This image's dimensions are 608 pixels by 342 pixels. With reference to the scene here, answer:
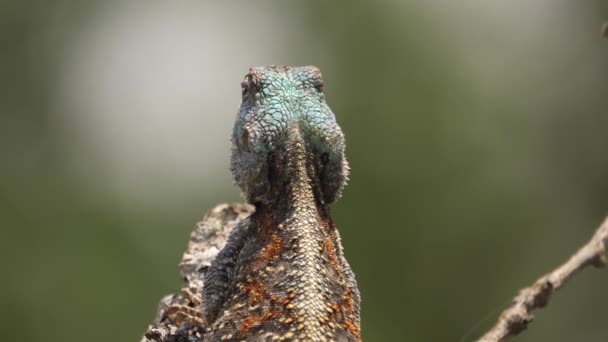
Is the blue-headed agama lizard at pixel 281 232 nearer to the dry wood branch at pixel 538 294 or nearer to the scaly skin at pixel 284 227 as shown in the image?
the scaly skin at pixel 284 227

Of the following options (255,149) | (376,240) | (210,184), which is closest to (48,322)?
(210,184)

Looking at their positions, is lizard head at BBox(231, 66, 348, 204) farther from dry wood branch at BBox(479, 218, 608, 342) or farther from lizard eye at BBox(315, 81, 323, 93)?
dry wood branch at BBox(479, 218, 608, 342)

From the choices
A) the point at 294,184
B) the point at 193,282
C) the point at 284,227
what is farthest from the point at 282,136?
the point at 193,282

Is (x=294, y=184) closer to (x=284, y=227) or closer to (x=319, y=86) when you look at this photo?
(x=284, y=227)

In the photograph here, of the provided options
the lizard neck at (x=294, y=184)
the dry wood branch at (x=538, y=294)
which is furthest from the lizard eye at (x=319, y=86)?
the dry wood branch at (x=538, y=294)

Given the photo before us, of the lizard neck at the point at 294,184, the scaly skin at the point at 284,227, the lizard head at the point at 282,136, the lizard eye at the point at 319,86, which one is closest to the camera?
the scaly skin at the point at 284,227

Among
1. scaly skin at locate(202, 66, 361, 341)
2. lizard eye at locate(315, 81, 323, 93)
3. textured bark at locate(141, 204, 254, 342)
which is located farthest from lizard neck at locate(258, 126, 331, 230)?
textured bark at locate(141, 204, 254, 342)

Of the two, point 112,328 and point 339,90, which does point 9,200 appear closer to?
point 112,328
